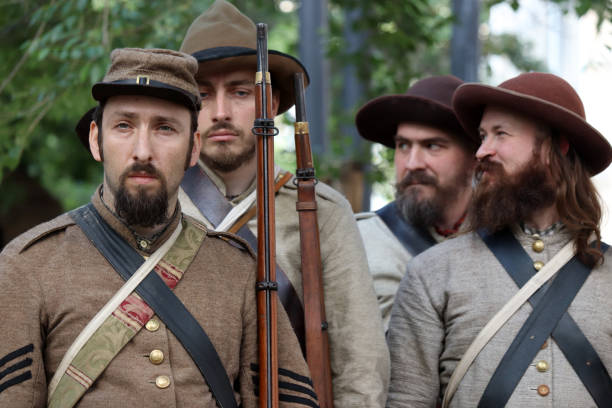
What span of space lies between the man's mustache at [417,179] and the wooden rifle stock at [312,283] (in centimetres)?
136

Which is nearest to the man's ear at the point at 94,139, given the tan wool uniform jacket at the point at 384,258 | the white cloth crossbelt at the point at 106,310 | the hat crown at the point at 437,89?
the white cloth crossbelt at the point at 106,310

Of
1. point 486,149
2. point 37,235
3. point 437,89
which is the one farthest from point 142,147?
point 437,89

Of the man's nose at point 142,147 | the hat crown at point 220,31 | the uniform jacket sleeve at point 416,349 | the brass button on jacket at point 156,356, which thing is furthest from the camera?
the hat crown at point 220,31

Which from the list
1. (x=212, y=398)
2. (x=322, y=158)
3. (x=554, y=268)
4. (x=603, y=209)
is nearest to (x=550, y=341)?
(x=554, y=268)

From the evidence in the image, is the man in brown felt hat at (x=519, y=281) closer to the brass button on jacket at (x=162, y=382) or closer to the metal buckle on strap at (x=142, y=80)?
the brass button on jacket at (x=162, y=382)

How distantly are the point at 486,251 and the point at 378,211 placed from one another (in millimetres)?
1313

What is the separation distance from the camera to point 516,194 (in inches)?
164

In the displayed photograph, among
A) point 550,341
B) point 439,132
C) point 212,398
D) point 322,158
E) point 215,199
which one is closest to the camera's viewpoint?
point 212,398

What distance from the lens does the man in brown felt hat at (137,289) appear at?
304 centimetres

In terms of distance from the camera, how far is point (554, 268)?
4.02 meters

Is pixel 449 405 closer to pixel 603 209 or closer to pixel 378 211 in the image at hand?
pixel 603 209

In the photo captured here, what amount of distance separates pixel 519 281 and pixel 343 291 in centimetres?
74

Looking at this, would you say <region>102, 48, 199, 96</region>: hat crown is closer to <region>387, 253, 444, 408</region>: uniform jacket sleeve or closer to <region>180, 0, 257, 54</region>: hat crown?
<region>180, 0, 257, 54</region>: hat crown

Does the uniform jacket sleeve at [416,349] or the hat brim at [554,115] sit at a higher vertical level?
the hat brim at [554,115]
